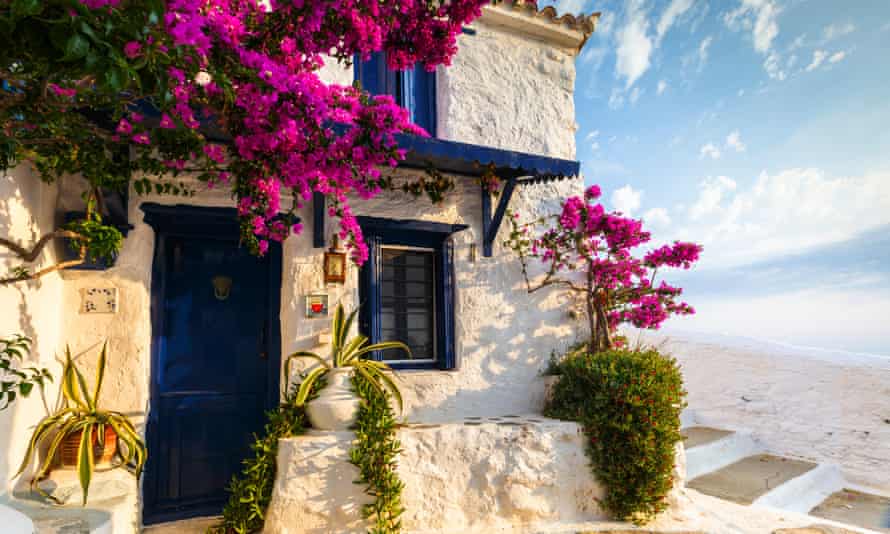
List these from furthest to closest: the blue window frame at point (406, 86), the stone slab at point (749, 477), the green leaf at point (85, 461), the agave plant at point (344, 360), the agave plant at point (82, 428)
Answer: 1. the blue window frame at point (406, 86)
2. the stone slab at point (749, 477)
3. the agave plant at point (344, 360)
4. the agave plant at point (82, 428)
5. the green leaf at point (85, 461)

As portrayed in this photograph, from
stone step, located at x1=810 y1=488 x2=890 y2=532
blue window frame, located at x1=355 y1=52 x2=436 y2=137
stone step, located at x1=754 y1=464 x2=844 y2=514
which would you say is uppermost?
→ blue window frame, located at x1=355 y1=52 x2=436 y2=137

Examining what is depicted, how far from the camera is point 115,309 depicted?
4.14m

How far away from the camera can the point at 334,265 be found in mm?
4758

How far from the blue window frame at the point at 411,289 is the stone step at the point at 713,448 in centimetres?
320

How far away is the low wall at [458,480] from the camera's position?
379 cm

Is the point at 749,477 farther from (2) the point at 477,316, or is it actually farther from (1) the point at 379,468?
(1) the point at 379,468

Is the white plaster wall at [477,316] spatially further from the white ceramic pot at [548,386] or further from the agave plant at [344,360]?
the agave plant at [344,360]

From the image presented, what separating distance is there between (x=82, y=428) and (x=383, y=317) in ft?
8.76

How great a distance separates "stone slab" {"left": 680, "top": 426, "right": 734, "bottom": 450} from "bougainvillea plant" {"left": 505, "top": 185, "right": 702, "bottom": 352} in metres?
1.75

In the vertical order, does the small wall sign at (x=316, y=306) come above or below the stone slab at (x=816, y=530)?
above

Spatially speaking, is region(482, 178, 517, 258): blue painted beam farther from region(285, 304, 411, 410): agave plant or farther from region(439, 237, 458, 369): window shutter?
region(285, 304, 411, 410): agave plant

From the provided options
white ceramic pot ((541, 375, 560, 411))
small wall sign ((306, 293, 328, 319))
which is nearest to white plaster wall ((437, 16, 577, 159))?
small wall sign ((306, 293, 328, 319))

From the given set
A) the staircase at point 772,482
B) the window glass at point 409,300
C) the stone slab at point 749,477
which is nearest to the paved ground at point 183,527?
the window glass at point 409,300

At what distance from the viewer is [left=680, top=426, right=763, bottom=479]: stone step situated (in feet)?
19.4
